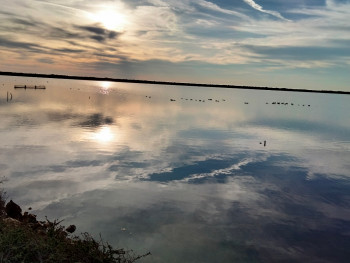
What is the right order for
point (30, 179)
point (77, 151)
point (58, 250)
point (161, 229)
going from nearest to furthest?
point (58, 250)
point (161, 229)
point (30, 179)
point (77, 151)

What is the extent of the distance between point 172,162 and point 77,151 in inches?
487

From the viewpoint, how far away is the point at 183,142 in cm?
4906

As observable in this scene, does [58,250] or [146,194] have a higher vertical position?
[58,250]

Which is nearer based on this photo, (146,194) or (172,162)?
(146,194)

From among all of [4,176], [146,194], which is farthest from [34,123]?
[146,194]

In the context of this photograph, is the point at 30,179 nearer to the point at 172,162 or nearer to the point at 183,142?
the point at 172,162

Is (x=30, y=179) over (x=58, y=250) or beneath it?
beneath

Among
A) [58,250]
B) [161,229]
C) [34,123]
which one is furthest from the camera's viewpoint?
[34,123]

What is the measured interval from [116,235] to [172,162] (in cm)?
1774

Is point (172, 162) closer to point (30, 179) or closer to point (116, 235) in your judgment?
point (30, 179)

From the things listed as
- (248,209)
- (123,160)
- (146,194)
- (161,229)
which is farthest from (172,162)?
(161,229)

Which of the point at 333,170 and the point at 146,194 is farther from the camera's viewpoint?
the point at 333,170

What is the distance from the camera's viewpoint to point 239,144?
1964 inches

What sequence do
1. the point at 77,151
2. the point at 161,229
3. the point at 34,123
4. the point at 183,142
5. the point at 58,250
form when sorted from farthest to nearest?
the point at 34,123
the point at 183,142
the point at 77,151
the point at 161,229
the point at 58,250
